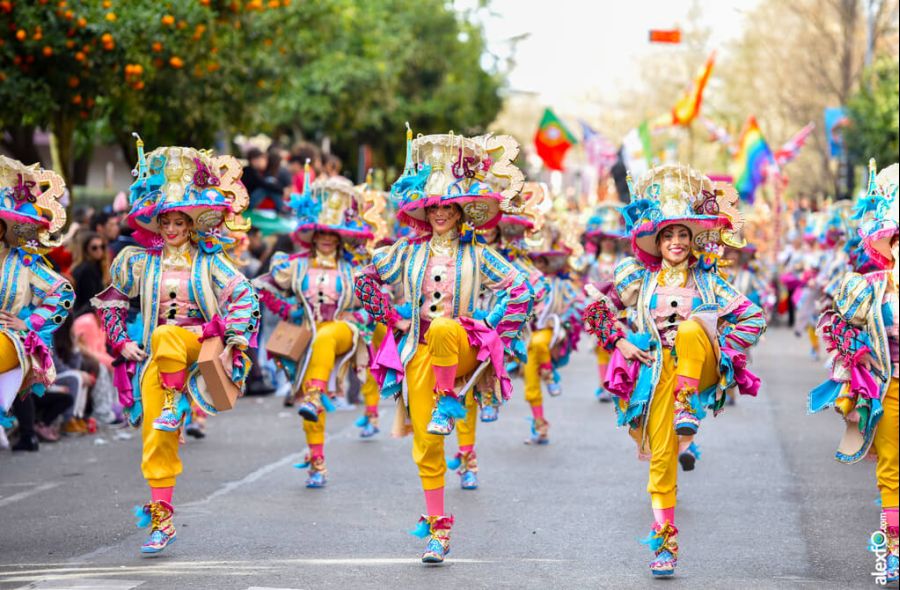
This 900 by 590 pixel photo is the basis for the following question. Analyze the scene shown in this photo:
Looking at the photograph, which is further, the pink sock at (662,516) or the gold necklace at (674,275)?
the gold necklace at (674,275)

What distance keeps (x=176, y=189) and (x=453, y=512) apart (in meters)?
2.83

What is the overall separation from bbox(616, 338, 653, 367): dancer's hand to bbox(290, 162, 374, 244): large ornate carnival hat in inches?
151

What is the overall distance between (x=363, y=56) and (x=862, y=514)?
23327 millimetres

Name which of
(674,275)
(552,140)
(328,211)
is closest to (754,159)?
(552,140)

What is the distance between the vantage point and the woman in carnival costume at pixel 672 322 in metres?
8.34

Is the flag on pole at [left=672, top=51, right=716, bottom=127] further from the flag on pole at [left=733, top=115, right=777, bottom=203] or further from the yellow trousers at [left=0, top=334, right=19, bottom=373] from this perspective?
the yellow trousers at [left=0, top=334, right=19, bottom=373]

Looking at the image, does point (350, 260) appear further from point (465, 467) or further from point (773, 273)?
point (773, 273)

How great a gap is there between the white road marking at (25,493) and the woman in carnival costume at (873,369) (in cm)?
552

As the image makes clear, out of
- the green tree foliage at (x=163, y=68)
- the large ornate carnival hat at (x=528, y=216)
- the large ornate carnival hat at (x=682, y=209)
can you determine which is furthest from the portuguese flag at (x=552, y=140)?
the large ornate carnival hat at (x=682, y=209)

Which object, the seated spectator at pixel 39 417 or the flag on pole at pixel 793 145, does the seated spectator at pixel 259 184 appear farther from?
the flag on pole at pixel 793 145

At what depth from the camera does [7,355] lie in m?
8.77

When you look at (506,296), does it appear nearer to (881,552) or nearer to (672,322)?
(672,322)

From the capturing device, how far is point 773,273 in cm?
3136

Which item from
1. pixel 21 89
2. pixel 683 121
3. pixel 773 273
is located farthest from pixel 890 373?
pixel 683 121
